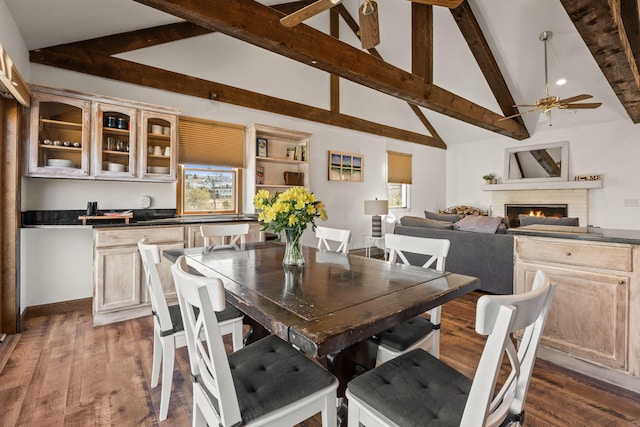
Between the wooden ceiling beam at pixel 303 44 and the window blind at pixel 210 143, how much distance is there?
1697 mm

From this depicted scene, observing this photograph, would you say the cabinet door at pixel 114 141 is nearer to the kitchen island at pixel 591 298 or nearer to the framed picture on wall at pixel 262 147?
the framed picture on wall at pixel 262 147

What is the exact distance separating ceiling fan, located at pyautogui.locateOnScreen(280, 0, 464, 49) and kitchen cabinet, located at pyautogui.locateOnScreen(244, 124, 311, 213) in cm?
199

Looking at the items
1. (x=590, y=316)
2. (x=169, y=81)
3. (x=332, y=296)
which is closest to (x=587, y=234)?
(x=590, y=316)

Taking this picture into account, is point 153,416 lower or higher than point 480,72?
lower

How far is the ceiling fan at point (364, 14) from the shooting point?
1839mm

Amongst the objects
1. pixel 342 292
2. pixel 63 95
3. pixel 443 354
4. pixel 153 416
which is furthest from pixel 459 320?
pixel 63 95

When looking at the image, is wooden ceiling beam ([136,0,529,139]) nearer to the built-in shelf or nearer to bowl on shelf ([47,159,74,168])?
bowl on shelf ([47,159,74,168])

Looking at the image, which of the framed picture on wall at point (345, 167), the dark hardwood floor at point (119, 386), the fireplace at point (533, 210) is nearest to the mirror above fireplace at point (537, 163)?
the fireplace at point (533, 210)

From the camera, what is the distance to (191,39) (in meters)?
3.76

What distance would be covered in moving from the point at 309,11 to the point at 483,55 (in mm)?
4163

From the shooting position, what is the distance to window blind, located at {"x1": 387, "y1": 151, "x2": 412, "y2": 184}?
6.38 meters

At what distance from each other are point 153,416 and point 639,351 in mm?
2843

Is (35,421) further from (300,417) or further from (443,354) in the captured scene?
(443,354)

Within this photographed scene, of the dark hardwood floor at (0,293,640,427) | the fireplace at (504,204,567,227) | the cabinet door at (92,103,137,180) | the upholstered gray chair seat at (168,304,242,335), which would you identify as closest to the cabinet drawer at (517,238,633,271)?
the dark hardwood floor at (0,293,640,427)
